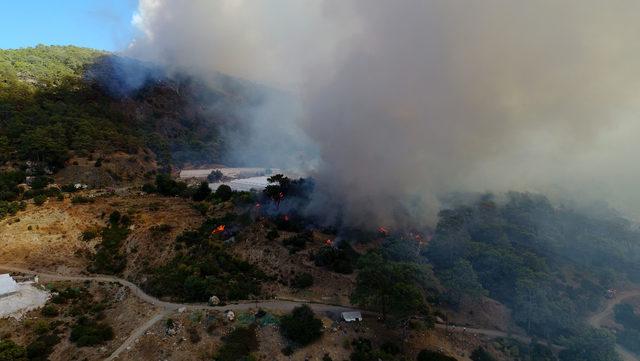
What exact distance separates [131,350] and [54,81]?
12319 centimetres

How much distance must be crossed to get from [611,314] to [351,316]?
4613 cm

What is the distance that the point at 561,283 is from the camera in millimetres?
71125

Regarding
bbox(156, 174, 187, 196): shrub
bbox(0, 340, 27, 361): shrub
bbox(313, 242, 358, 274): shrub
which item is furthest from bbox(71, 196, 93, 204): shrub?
bbox(313, 242, 358, 274): shrub

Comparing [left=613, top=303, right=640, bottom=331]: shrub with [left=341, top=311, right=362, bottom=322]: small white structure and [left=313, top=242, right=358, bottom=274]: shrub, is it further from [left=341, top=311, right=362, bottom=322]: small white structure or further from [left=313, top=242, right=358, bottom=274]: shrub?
[left=341, top=311, right=362, bottom=322]: small white structure

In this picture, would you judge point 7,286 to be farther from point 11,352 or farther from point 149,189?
point 149,189

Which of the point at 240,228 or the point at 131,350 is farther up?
the point at 240,228

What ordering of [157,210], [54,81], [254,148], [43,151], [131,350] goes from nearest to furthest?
[131,350], [157,210], [43,151], [54,81], [254,148]

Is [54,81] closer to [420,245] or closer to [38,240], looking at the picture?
[38,240]

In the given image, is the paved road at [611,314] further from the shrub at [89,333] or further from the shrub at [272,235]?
Result: the shrub at [89,333]

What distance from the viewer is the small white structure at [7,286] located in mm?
51969

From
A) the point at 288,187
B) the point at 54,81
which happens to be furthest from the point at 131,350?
the point at 54,81

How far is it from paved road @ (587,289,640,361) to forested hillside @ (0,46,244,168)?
113305 mm

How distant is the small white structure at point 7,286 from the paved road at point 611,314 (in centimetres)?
8261

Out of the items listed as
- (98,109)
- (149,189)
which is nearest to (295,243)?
(149,189)
